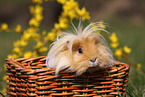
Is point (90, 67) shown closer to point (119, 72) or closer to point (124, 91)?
point (119, 72)

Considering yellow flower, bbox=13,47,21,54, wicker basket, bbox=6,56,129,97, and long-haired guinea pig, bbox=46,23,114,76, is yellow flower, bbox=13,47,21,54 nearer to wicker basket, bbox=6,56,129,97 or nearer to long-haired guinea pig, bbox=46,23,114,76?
wicker basket, bbox=6,56,129,97

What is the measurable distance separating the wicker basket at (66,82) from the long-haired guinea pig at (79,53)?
0.29 feet

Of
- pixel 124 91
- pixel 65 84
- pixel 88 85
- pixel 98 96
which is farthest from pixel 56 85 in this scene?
pixel 124 91

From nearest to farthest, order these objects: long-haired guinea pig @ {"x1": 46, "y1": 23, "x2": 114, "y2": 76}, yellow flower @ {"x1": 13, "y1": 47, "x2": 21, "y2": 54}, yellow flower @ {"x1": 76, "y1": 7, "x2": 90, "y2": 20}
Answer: long-haired guinea pig @ {"x1": 46, "y1": 23, "x2": 114, "y2": 76}, yellow flower @ {"x1": 76, "y1": 7, "x2": 90, "y2": 20}, yellow flower @ {"x1": 13, "y1": 47, "x2": 21, "y2": 54}

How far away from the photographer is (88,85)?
5.94ft

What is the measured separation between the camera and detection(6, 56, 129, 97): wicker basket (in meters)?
1.75

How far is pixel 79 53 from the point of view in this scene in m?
1.80

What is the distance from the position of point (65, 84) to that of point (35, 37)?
4.58 ft

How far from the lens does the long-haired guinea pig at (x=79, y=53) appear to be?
1.71m

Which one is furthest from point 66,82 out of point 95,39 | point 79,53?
point 95,39

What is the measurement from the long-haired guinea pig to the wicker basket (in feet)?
0.29

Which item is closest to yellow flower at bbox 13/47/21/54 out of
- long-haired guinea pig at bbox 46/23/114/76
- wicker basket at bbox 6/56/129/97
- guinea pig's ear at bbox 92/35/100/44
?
wicker basket at bbox 6/56/129/97

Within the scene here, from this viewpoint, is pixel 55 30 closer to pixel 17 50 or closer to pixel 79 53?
pixel 17 50

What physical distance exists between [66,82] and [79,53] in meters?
0.29
